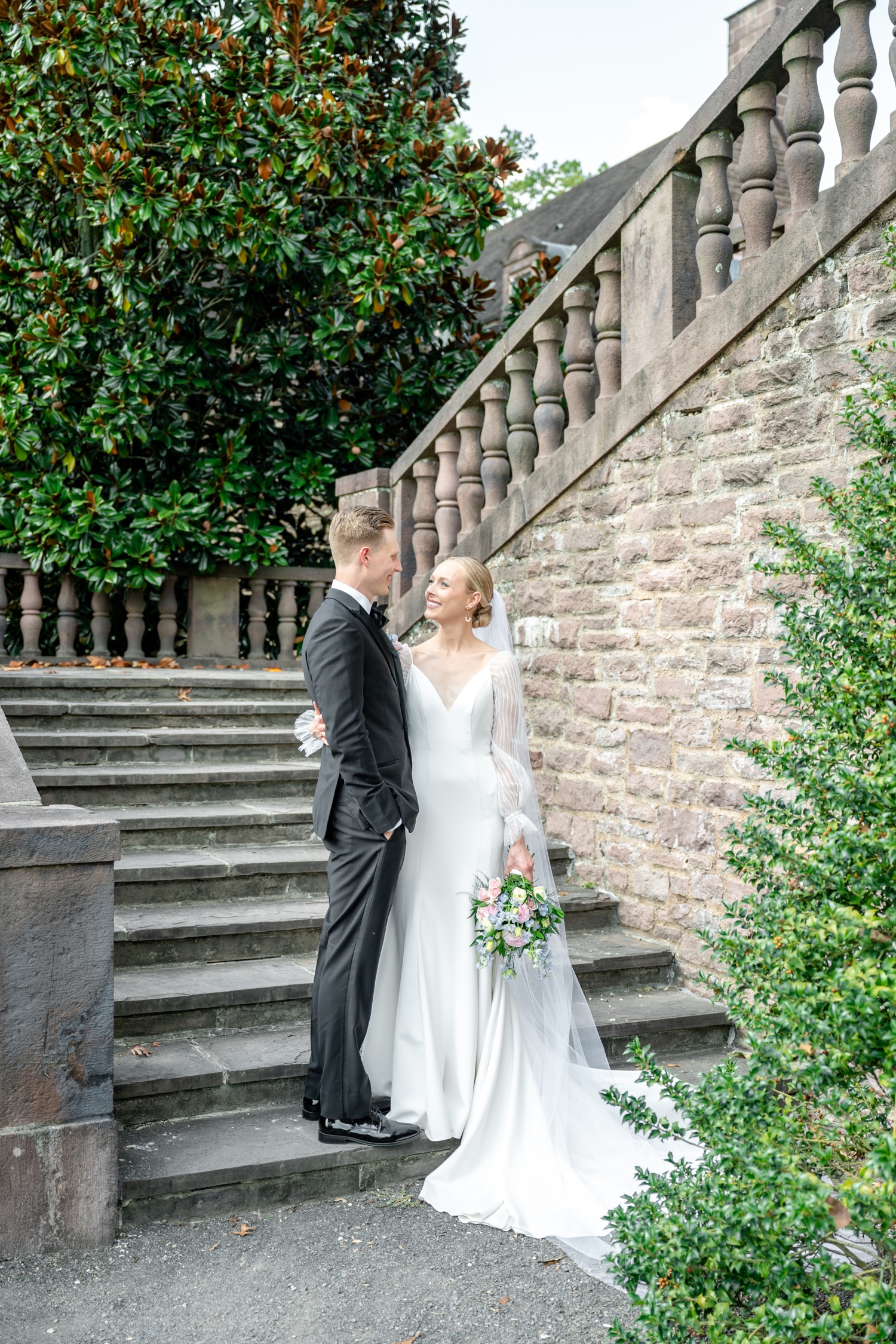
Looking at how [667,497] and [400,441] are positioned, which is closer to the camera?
[667,497]

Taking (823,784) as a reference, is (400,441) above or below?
above

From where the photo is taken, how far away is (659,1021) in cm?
492

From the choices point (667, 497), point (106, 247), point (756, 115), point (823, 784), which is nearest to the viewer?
point (823, 784)

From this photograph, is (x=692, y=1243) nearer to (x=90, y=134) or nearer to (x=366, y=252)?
(x=366, y=252)

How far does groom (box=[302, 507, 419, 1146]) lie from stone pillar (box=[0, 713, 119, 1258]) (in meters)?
0.75

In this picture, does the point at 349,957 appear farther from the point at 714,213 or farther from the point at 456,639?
the point at 714,213

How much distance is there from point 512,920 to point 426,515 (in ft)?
12.9

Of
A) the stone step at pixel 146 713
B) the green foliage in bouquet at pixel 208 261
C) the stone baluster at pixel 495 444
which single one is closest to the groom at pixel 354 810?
the stone baluster at pixel 495 444

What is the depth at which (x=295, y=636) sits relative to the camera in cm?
949

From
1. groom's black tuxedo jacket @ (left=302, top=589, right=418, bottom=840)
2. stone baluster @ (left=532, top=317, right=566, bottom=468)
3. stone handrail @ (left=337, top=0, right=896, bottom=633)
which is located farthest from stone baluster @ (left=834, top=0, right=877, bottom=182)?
groom's black tuxedo jacket @ (left=302, top=589, right=418, bottom=840)

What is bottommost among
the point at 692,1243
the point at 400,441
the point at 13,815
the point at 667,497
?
the point at 692,1243

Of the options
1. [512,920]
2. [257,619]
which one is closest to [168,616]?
[257,619]

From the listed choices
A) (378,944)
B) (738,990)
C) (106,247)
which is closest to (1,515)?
(106,247)

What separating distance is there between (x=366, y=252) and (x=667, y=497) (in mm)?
3907
